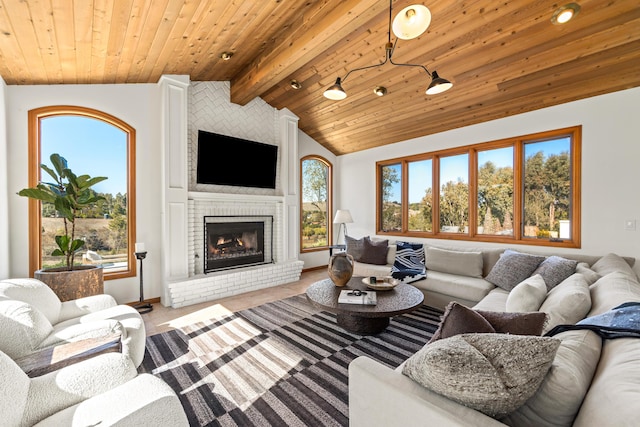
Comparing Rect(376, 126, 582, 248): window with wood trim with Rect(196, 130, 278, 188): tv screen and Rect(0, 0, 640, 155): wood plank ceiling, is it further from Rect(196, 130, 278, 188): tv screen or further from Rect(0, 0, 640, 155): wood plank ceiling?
Rect(196, 130, 278, 188): tv screen

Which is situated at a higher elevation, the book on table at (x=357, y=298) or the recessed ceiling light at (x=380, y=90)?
the recessed ceiling light at (x=380, y=90)

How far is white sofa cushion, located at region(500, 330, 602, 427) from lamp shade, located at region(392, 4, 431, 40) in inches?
81.4

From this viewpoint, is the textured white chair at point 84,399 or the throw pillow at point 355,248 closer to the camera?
the textured white chair at point 84,399

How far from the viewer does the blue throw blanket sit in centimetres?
107

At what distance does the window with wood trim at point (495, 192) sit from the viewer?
3.58 metres

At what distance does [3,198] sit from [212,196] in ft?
7.07

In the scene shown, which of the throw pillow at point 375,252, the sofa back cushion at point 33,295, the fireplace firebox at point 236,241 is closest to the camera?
the sofa back cushion at point 33,295

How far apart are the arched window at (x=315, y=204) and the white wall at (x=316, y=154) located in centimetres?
10

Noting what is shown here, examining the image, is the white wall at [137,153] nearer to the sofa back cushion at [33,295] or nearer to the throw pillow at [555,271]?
the sofa back cushion at [33,295]

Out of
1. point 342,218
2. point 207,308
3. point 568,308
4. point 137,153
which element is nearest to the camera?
point 568,308

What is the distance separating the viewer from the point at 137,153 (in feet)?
12.5

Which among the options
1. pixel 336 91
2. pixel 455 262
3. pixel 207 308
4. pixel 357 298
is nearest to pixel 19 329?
pixel 207 308

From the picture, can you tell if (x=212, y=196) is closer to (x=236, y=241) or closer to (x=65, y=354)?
(x=236, y=241)

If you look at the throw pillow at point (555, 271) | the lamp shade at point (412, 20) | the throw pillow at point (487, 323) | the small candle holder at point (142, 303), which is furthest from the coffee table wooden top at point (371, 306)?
the small candle holder at point (142, 303)
